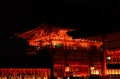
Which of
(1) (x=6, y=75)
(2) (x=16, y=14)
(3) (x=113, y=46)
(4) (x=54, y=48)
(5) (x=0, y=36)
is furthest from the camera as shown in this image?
(2) (x=16, y=14)

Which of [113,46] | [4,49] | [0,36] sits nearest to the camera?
[113,46]

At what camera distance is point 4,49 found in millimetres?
28812

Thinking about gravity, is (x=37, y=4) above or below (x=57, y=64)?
above

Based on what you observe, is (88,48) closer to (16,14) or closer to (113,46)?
(113,46)

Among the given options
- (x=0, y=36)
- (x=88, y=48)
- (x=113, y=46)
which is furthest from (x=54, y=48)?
(x=0, y=36)

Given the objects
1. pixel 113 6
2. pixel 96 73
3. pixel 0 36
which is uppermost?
pixel 113 6

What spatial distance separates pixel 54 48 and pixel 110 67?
5.54 metres

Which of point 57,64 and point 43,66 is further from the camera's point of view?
point 57,64

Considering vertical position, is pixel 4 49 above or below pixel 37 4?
below

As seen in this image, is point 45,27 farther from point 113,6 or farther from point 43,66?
point 113,6

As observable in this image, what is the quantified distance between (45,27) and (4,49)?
6770mm

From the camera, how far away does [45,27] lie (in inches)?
974

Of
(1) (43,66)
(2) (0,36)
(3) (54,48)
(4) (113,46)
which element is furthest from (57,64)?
(2) (0,36)

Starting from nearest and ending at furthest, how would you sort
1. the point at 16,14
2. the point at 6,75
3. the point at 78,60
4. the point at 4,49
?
1. the point at 6,75
2. the point at 78,60
3. the point at 4,49
4. the point at 16,14
